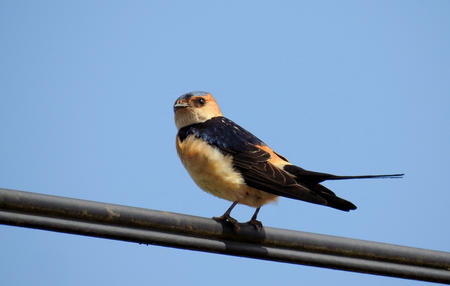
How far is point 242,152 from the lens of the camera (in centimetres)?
574

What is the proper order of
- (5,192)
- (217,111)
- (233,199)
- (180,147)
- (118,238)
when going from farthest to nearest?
1. (217,111)
2. (180,147)
3. (233,199)
4. (118,238)
5. (5,192)

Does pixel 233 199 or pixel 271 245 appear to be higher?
pixel 233 199

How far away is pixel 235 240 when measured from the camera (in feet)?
13.5

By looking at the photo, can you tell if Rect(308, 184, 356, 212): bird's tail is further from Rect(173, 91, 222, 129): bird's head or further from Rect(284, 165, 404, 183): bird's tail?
Rect(173, 91, 222, 129): bird's head

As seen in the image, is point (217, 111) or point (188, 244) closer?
point (188, 244)

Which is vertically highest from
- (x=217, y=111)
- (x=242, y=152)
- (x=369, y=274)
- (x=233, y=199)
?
(x=217, y=111)

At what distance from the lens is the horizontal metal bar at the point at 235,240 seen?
331cm

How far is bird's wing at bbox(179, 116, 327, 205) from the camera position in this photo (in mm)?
5164

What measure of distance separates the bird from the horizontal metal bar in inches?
38.1

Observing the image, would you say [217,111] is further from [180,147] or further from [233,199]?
[233,199]

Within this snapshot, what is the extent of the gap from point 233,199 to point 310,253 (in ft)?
5.94

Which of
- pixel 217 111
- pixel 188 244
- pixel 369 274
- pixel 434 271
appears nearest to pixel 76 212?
pixel 188 244

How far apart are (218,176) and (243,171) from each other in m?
0.21

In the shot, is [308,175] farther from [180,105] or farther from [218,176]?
[180,105]
